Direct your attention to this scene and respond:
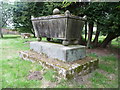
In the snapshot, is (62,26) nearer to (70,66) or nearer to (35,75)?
(70,66)

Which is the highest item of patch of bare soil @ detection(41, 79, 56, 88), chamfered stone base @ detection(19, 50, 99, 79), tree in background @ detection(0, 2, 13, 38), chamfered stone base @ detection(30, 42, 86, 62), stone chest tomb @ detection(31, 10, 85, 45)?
tree in background @ detection(0, 2, 13, 38)

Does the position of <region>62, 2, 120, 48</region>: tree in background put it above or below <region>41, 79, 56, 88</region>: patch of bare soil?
above

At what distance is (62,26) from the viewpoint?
9.53 feet

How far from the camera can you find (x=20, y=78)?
→ 2.47 metres

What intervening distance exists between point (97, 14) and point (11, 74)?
195 inches

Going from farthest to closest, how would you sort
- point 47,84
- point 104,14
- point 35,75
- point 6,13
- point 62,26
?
point 6,13 < point 104,14 < point 62,26 < point 35,75 < point 47,84

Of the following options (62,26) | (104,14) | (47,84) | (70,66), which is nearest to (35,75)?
(47,84)

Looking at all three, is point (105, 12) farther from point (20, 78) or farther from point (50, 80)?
point (20, 78)

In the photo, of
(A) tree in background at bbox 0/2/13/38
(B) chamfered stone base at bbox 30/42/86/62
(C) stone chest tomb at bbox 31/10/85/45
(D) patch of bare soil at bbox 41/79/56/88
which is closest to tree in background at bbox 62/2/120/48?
(C) stone chest tomb at bbox 31/10/85/45

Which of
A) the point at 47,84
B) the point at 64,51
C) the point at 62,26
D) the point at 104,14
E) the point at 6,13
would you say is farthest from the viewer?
the point at 6,13

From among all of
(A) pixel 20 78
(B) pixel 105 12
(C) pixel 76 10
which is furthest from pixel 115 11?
(A) pixel 20 78

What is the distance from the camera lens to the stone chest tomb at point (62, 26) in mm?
2814

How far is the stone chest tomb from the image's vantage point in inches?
111

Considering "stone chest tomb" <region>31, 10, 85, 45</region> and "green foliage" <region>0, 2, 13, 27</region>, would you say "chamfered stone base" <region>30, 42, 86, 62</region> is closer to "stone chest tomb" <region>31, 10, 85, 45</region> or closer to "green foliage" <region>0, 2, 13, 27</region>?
"stone chest tomb" <region>31, 10, 85, 45</region>
